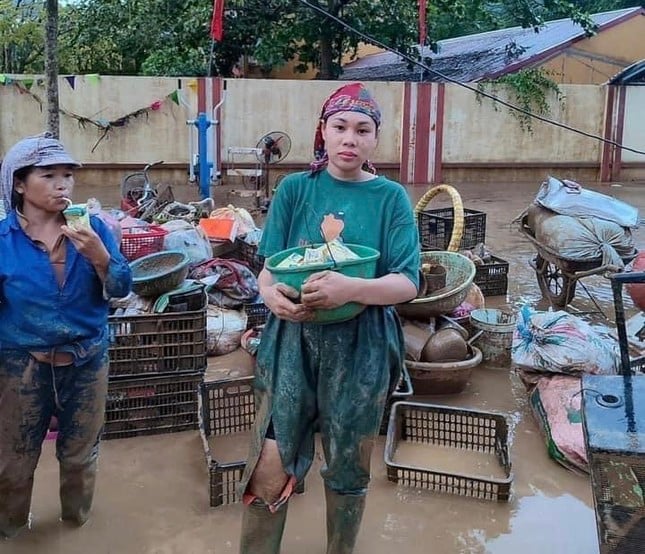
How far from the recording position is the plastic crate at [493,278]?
599 cm

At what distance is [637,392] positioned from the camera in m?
1.98

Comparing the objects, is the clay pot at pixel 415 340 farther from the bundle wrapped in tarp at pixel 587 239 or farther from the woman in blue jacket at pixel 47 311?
the woman in blue jacket at pixel 47 311

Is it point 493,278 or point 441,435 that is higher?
point 493,278

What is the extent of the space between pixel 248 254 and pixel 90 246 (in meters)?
3.19

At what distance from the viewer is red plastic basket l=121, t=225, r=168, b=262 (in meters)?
4.40

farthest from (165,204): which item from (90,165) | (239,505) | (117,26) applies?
(117,26)

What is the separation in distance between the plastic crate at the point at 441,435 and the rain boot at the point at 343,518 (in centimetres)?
91

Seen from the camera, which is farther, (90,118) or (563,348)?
(90,118)

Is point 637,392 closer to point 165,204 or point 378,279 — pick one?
point 378,279

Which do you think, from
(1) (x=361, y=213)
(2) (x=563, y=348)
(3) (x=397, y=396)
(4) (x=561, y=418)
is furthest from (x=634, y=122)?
(1) (x=361, y=213)

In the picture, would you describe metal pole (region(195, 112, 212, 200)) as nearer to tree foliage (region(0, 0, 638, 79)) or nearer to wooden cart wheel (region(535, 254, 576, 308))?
wooden cart wheel (region(535, 254, 576, 308))

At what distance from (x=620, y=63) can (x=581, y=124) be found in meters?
3.79

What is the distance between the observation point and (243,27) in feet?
48.1

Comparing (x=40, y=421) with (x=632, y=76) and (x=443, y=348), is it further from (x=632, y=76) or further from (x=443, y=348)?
(x=632, y=76)
